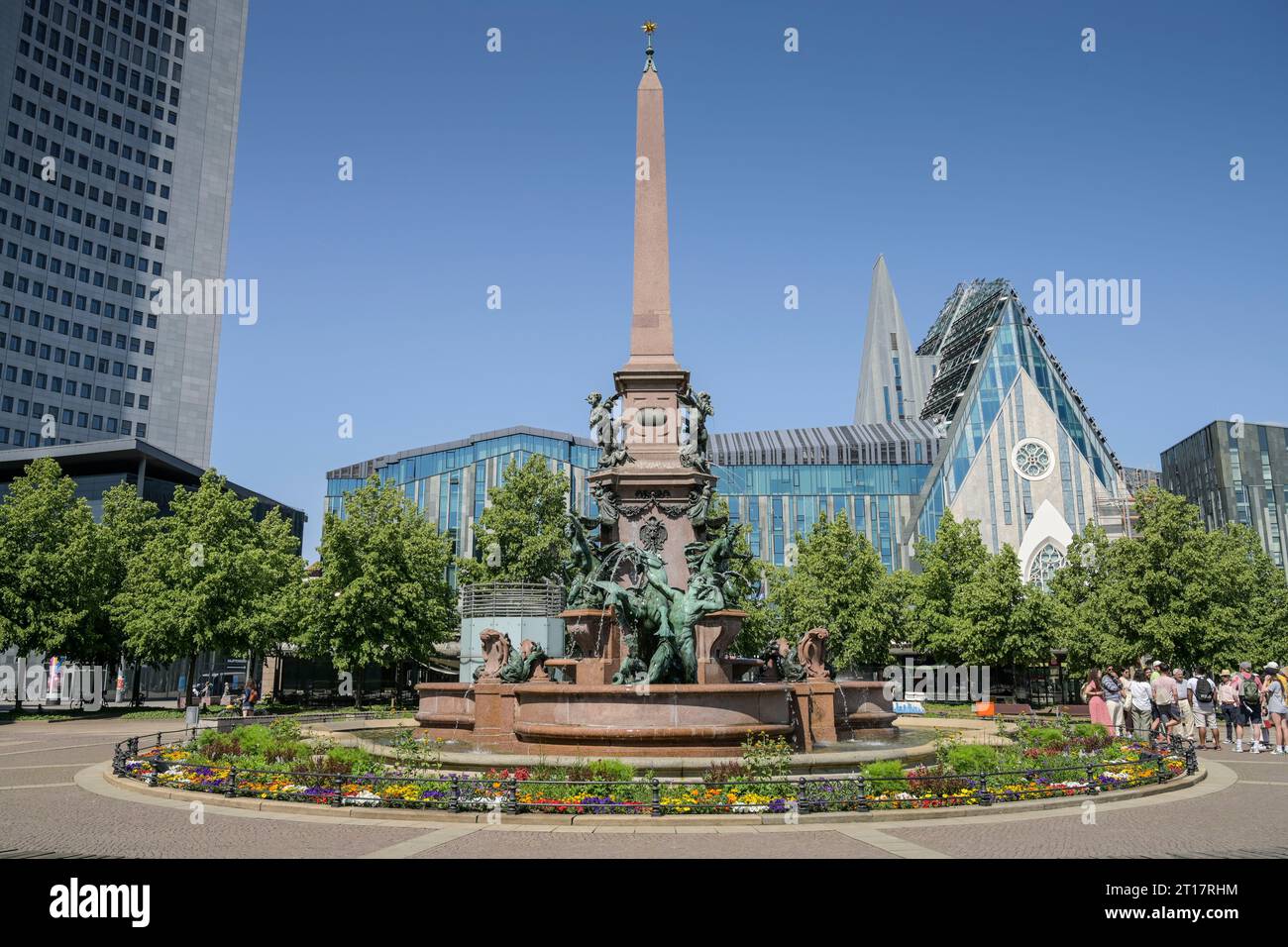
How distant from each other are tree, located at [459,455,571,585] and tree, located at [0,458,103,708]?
59.0ft

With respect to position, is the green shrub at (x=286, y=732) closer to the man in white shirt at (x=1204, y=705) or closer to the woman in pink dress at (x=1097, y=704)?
the woman in pink dress at (x=1097, y=704)

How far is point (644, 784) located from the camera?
1231 centimetres

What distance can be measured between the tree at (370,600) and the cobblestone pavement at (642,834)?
1115 inches

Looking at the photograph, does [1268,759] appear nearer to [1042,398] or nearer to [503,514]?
[503,514]

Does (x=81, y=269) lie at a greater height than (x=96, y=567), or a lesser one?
greater

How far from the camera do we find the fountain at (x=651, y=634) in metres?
16.6

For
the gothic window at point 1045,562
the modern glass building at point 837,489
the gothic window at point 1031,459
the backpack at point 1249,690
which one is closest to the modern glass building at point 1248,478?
the gothic window at point 1031,459

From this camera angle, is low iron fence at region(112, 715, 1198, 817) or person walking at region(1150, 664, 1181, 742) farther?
person walking at region(1150, 664, 1181, 742)

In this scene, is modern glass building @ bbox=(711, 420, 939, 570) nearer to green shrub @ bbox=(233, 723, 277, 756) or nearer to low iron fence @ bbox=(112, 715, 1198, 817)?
green shrub @ bbox=(233, 723, 277, 756)

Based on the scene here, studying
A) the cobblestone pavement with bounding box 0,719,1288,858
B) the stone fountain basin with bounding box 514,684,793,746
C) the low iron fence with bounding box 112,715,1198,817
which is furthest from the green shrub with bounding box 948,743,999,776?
the stone fountain basin with bounding box 514,684,793,746

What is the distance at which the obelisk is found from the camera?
23.5m

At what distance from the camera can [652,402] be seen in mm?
25562
